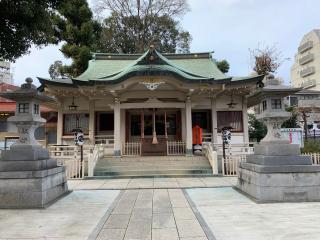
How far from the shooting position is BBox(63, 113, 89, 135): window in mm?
18614

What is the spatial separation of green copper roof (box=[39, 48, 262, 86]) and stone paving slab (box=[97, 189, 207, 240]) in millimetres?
7955

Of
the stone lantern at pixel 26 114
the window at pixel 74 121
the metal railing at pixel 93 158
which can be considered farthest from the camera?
the window at pixel 74 121

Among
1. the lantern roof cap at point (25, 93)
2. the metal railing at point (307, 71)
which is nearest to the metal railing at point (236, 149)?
the lantern roof cap at point (25, 93)

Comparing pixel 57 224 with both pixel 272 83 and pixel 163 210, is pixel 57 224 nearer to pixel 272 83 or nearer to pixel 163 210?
pixel 163 210

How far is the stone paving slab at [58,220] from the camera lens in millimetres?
5469

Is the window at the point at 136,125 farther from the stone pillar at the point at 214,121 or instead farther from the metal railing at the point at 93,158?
the stone pillar at the point at 214,121

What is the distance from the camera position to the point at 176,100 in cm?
1756

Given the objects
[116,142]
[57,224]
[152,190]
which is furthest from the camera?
[116,142]

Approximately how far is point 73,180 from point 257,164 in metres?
7.70

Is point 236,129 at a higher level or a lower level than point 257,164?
higher

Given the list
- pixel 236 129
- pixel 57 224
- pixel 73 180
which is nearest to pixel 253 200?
pixel 57 224

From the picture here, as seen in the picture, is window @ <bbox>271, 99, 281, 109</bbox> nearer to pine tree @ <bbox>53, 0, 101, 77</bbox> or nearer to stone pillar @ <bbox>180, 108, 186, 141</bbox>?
stone pillar @ <bbox>180, 108, 186, 141</bbox>

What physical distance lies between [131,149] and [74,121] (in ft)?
13.2

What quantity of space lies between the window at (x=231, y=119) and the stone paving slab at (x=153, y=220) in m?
9.97
